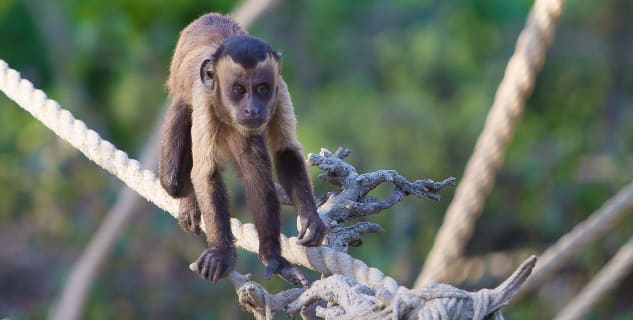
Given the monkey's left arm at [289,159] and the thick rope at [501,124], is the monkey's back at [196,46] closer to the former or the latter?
the monkey's left arm at [289,159]

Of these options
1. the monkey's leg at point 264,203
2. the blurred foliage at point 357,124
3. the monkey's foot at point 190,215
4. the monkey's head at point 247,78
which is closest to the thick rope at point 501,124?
the monkey's foot at point 190,215

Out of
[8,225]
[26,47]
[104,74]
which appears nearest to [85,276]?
[8,225]

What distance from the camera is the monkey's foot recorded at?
308 centimetres

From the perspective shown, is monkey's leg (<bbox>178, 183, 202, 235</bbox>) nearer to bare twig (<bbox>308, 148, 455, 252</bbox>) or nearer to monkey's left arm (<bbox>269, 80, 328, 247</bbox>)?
monkey's left arm (<bbox>269, 80, 328, 247</bbox>)

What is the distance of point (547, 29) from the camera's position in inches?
139

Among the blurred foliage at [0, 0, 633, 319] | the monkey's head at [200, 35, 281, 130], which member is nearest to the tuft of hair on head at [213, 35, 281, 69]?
the monkey's head at [200, 35, 281, 130]

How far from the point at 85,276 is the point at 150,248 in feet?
5.21

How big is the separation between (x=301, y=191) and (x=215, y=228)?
0.24 m

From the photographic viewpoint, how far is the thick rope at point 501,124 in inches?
140

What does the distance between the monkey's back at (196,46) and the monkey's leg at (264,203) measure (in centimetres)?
29

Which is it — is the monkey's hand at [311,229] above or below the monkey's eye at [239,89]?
below

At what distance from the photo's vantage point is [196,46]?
3.12 m

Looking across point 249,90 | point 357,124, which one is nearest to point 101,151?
point 249,90

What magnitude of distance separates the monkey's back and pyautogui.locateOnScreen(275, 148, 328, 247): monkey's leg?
333mm
